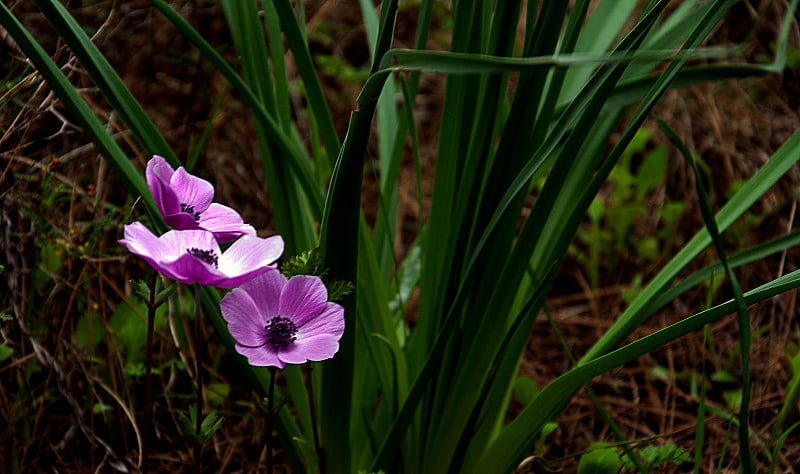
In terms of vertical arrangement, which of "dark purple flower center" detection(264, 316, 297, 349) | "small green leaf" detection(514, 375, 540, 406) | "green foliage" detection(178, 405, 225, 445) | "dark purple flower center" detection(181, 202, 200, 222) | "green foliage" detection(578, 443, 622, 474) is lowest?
"small green leaf" detection(514, 375, 540, 406)

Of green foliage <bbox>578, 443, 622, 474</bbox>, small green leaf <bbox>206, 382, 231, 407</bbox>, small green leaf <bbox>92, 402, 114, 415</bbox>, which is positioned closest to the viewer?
green foliage <bbox>578, 443, 622, 474</bbox>

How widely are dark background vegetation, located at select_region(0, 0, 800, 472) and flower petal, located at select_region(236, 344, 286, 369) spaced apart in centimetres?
17

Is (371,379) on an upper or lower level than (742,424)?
lower

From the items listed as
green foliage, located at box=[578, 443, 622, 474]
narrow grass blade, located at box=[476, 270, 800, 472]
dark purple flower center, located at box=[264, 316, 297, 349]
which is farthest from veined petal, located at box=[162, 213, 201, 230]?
green foliage, located at box=[578, 443, 622, 474]

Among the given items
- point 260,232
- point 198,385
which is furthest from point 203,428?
point 260,232

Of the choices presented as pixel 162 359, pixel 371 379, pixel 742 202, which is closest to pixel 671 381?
pixel 742 202

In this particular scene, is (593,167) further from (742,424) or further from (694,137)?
(694,137)

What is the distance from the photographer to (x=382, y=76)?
618mm

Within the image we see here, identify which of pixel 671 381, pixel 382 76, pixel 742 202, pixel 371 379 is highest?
pixel 382 76

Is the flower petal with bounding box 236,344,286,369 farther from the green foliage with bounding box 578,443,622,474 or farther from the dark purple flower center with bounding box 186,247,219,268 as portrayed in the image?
the green foliage with bounding box 578,443,622,474

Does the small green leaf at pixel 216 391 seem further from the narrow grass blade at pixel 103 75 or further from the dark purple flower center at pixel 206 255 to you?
the dark purple flower center at pixel 206 255

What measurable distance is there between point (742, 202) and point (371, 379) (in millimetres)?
493

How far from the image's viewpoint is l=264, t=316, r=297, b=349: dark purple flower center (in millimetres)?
664

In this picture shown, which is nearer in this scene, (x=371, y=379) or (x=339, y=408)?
(x=339, y=408)
